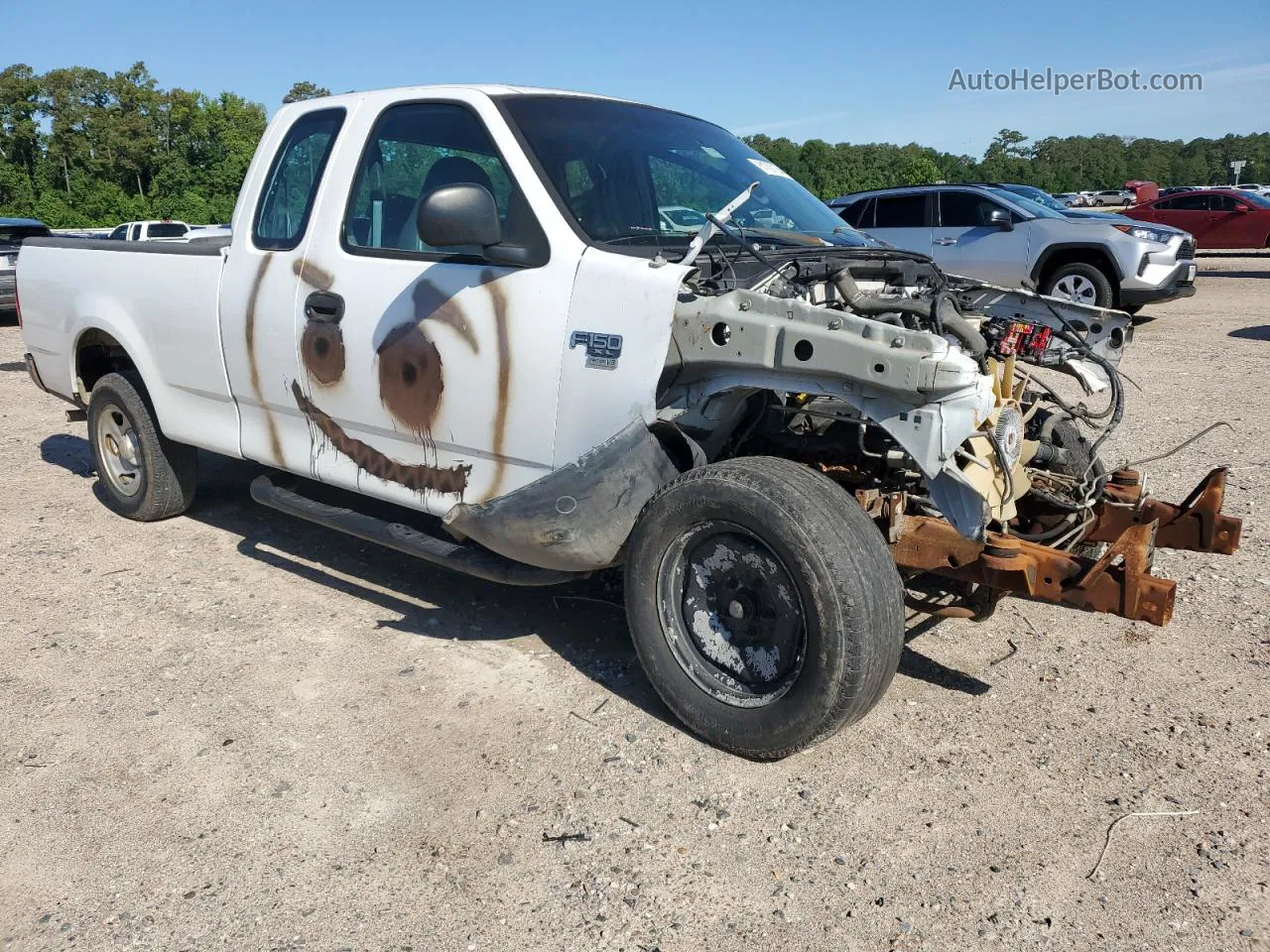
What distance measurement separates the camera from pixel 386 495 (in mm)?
4242

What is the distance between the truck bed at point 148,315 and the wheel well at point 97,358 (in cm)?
4

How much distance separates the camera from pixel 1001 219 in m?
13.8

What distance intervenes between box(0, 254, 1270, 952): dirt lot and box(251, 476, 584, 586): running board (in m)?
0.43

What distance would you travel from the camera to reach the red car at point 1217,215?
2548cm

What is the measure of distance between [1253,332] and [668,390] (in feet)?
38.4

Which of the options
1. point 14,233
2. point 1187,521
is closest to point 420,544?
point 1187,521

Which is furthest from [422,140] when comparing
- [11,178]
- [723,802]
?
[11,178]

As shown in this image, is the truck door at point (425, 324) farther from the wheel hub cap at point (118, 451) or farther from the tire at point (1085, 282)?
the tire at point (1085, 282)

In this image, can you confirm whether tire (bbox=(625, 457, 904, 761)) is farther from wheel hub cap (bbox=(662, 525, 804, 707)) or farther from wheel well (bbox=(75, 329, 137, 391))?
wheel well (bbox=(75, 329, 137, 391))

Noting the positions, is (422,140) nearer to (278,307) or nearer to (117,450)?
(278,307)

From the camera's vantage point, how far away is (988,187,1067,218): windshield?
13844mm

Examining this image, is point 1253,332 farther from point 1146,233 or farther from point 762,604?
point 762,604

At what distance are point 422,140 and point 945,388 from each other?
2419 mm

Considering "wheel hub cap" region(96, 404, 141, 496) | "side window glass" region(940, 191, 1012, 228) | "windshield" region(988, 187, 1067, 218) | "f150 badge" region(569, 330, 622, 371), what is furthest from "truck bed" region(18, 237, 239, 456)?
"windshield" region(988, 187, 1067, 218)
